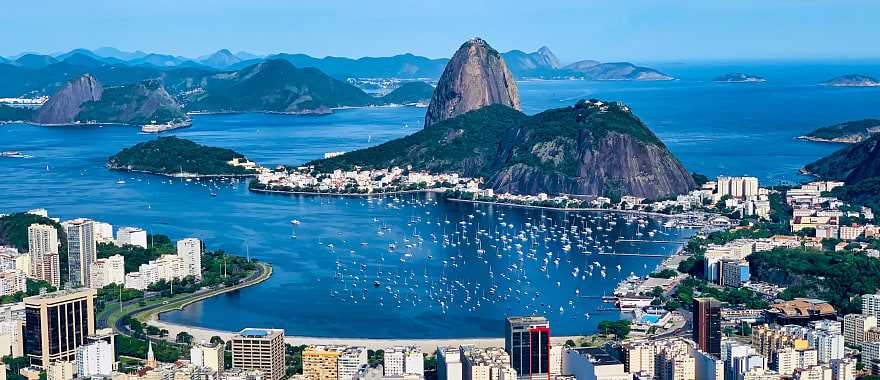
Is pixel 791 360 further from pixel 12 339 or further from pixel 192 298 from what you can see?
pixel 12 339

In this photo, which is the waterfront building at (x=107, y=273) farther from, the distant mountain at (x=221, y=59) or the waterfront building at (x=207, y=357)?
the distant mountain at (x=221, y=59)

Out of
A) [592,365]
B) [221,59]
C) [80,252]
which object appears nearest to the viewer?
[592,365]

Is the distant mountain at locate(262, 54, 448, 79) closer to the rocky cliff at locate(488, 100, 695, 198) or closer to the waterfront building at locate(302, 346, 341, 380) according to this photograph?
the rocky cliff at locate(488, 100, 695, 198)

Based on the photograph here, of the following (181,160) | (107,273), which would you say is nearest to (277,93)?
(181,160)

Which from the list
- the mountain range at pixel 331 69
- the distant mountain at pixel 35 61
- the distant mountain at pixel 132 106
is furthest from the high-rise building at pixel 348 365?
the distant mountain at pixel 35 61

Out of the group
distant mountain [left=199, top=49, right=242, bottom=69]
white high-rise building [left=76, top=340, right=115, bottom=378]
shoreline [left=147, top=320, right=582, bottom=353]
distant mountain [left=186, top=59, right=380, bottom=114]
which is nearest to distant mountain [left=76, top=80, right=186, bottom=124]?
distant mountain [left=186, top=59, right=380, bottom=114]

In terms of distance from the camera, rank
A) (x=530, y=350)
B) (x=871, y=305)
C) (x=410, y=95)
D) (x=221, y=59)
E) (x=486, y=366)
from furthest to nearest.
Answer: (x=221, y=59)
(x=410, y=95)
(x=871, y=305)
(x=530, y=350)
(x=486, y=366)
